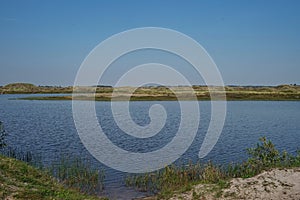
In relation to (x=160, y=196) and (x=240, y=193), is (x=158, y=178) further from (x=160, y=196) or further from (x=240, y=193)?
(x=240, y=193)

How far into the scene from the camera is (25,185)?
11727mm

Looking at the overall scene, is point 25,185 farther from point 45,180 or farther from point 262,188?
point 262,188

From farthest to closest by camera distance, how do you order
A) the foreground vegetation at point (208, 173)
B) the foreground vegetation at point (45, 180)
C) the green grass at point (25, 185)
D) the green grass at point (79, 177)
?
1. the foreground vegetation at point (208, 173)
2. the green grass at point (79, 177)
3. the foreground vegetation at point (45, 180)
4. the green grass at point (25, 185)

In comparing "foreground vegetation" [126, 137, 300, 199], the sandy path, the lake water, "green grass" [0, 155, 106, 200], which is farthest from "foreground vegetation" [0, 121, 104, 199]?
the sandy path

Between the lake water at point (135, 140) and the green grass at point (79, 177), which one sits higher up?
the lake water at point (135, 140)

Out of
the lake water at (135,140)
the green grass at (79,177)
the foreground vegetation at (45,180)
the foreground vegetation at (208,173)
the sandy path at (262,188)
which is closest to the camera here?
the foreground vegetation at (45,180)

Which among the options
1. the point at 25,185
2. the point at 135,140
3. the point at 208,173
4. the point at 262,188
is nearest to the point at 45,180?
the point at 25,185

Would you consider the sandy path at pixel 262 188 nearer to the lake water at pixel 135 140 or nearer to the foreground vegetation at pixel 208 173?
the foreground vegetation at pixel 208 173

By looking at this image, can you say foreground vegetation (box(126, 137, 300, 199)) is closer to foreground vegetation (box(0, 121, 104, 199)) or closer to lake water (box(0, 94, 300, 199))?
lake water (box(0, 94, 300, 199))

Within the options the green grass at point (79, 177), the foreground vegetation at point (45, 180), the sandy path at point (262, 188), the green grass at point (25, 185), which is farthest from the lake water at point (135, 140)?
the sandy path at point (262, 188)

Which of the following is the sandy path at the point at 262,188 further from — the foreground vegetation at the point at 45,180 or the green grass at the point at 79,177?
the green grass at the point at 79,177

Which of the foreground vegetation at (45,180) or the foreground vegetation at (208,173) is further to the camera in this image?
the foreground vegetation at (208,173)

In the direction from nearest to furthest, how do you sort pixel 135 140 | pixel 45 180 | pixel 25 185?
pixel 25 185 → pixel 45 180 → pixel 135 140

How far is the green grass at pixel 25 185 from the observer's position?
10.7m
